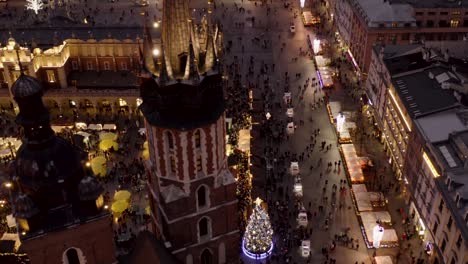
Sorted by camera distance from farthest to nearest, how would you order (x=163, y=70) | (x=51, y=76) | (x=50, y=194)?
1. (x=51, y=76)
2. (x=163, y=70)
3. (x=50, y=194)

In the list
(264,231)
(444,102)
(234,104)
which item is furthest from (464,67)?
(264,231)

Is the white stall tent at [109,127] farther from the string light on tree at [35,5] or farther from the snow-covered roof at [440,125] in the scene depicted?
the string light on tree at [35,5]

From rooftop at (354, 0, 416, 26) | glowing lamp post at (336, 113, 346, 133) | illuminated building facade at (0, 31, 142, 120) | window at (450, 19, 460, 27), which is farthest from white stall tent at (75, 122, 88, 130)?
window at (450, 19, 460, 27)

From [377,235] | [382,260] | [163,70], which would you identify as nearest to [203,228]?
[163,70]

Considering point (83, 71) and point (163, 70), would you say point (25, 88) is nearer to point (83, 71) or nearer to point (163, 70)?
point (163, 70)

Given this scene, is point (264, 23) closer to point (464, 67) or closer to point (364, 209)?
point (464, 67)
